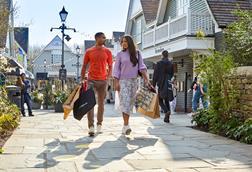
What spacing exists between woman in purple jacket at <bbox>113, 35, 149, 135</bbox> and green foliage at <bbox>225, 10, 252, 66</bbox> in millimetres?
2274

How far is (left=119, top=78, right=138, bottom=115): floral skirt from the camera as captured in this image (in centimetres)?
741

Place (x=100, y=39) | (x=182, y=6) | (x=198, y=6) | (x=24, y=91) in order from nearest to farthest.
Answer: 1. (x=100, y=39)
2. (x=24, y=91)
3. (x=198, y=6)
4. (x=182, y=6)

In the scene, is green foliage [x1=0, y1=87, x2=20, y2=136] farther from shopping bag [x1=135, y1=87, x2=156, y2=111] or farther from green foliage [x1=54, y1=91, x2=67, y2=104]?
green foliage [x1=54, y1=91, x2=67, y2=104]

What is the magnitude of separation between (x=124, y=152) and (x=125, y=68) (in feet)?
6.82

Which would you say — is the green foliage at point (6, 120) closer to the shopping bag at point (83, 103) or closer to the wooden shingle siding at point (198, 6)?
the shopping bag at point (83, 103)

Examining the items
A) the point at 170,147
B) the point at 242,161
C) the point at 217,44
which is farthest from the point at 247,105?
the point at 217,44

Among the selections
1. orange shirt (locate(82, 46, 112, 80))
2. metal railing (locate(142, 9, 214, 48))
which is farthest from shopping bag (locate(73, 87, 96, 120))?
metal railing (locate(142, 9, 214, 48))

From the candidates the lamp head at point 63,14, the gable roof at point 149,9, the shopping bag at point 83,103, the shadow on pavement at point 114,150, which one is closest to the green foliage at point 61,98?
the lamp head at point 63,14

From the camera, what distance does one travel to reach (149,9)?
28.6 metres

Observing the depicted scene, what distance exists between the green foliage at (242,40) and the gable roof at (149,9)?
18.8 m

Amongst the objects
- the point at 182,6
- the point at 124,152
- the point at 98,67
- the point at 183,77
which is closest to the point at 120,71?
the point at 98,67

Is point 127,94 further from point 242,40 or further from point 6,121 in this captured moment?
point 242,40

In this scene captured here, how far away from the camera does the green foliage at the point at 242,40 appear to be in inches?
333

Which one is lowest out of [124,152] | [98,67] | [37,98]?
[124,152]
